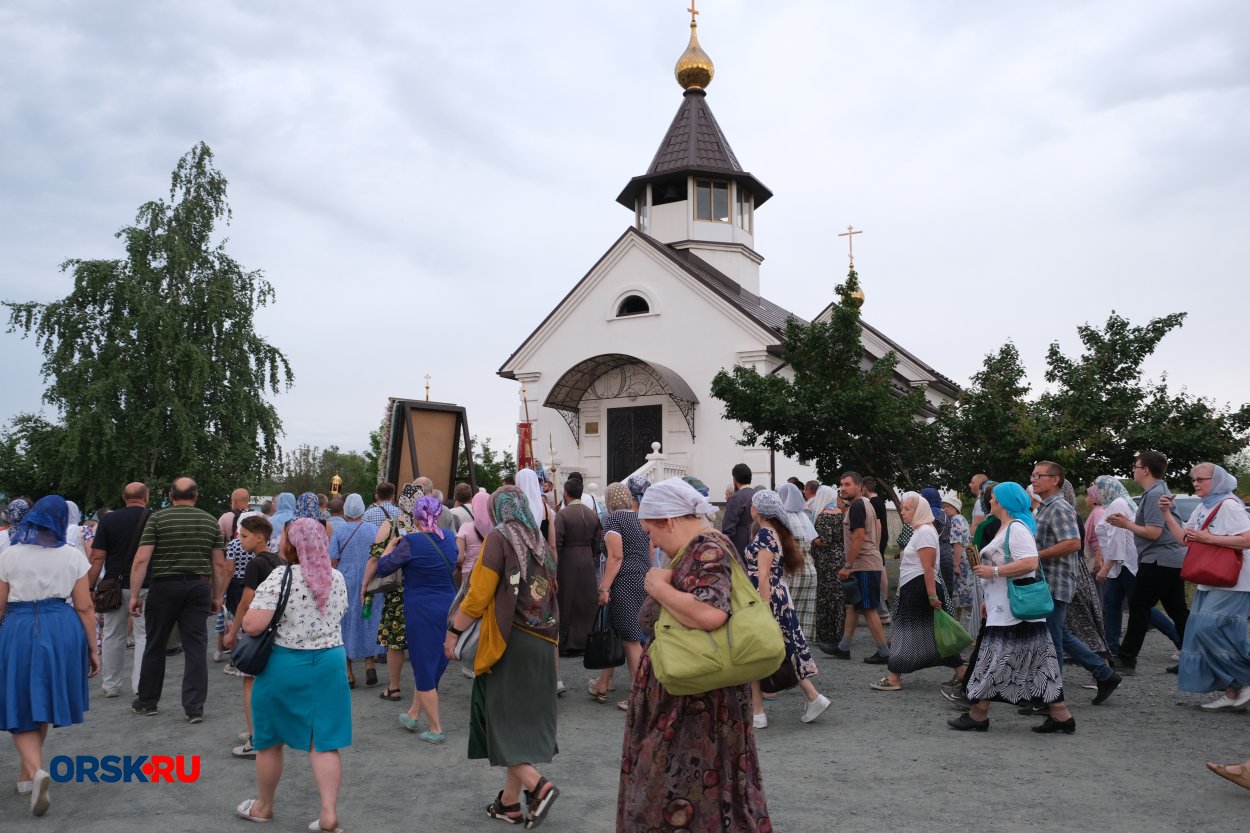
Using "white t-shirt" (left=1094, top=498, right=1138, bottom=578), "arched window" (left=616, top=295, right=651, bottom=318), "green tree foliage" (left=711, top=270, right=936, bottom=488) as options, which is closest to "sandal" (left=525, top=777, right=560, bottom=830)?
"white t-shirt" (left=1094, top=498, right=1138, bottom=578)

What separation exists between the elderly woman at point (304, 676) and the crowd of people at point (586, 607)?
1cm

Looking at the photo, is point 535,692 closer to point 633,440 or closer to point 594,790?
point 594,790

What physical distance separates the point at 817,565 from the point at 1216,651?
449 cm

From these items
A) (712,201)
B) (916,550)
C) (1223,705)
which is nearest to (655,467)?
(712,201)

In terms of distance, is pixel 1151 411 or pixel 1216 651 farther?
pixel 1151 411

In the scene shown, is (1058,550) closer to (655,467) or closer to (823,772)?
(823,772)

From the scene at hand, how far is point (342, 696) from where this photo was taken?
515 centimetres

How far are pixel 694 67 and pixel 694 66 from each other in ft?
0.13

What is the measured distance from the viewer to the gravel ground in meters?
5.29

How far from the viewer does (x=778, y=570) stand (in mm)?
7406

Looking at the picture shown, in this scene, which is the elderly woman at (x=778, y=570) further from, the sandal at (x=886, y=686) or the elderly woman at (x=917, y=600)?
the sandal at (x=886, y=686)

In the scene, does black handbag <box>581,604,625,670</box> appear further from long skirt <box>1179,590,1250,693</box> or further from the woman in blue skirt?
long skirt <box>1179,590,1250,693</box>

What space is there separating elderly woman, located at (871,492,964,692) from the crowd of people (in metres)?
0.02

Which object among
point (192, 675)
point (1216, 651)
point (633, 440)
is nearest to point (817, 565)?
point (1216, 651)
